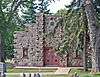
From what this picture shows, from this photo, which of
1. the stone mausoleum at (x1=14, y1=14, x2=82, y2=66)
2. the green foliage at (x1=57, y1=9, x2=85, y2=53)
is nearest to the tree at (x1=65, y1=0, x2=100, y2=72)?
the green foliage at (x1=57, y1=9, x2=85, y2=53)

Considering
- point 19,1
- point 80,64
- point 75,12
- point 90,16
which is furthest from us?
point 80,64

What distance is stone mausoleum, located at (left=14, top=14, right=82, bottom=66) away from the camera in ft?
171

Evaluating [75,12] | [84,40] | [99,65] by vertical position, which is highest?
[75,12]

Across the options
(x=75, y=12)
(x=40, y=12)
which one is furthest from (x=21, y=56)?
(x=75, y=12)

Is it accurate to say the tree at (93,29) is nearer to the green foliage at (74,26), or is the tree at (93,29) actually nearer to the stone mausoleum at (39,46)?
the green foliage at (74,26)

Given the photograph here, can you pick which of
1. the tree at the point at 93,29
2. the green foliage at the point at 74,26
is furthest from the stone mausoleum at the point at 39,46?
the tree at the point at 93,29

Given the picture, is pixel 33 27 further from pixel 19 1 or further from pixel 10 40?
pixel 10 40

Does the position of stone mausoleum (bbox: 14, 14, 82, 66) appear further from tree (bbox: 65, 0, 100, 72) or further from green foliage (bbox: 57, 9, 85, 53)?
tree (bbox: 65, 0, 100, 72)

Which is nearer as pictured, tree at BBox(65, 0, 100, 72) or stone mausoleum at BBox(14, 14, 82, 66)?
tree at BBox(65, 0, 100, 72)

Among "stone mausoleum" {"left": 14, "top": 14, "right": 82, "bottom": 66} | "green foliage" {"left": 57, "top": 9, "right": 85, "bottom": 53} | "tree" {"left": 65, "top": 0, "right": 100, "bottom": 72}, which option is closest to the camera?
"tree" {"left": 65, "top": 0, "right": 100, "bottom": 72}

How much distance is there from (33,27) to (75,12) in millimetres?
14096

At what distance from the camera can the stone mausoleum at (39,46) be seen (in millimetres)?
52062

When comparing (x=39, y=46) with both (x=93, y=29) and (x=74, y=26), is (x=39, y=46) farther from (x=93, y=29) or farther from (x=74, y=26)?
(x=93, y=29)

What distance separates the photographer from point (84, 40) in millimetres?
39812
